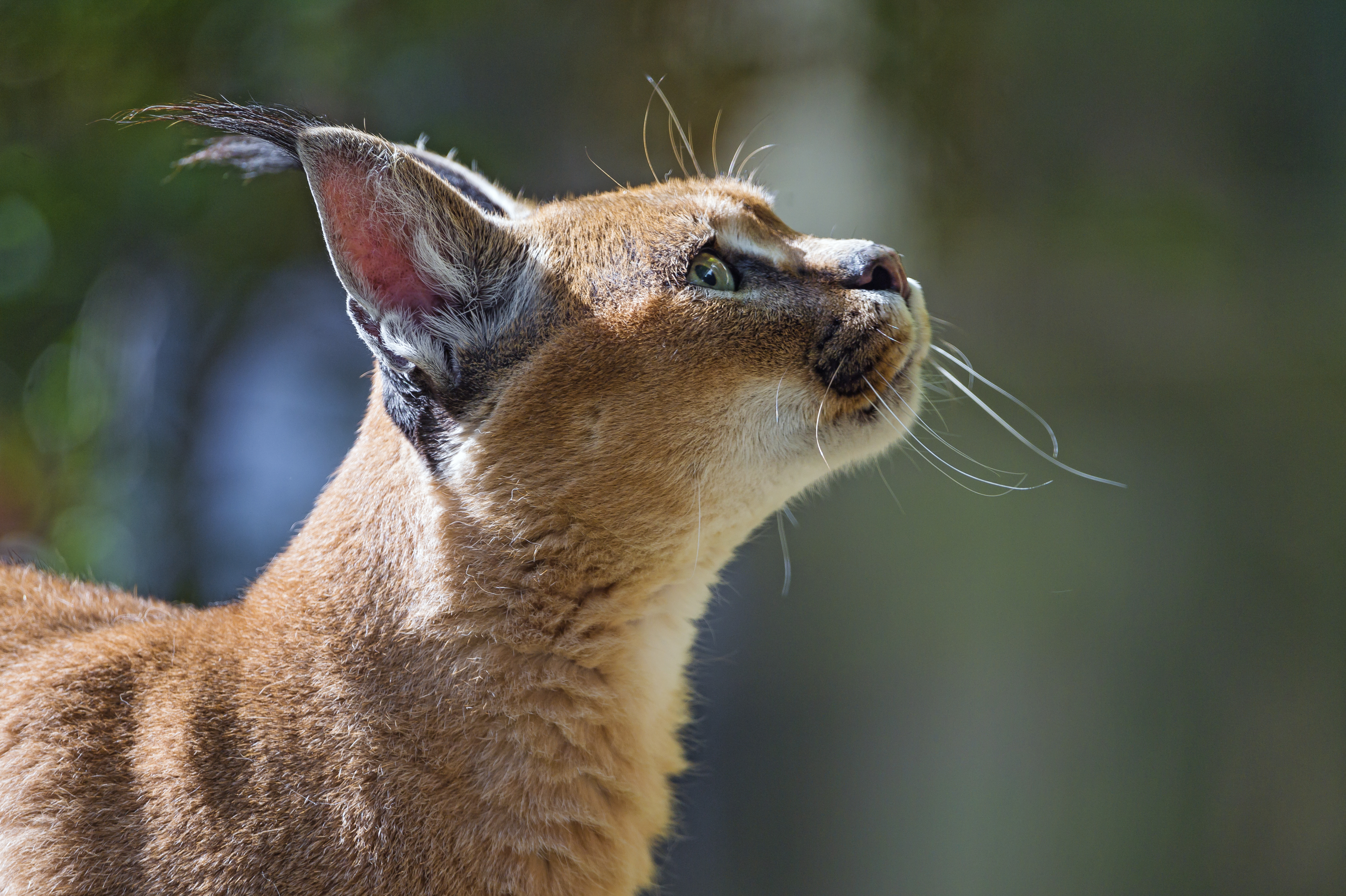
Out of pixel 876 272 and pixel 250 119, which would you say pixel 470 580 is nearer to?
pixel 250 119

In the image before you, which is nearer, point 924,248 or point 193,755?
point 193,755

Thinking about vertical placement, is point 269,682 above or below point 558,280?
below

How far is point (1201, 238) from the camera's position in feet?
15.4

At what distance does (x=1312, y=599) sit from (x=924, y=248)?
7.86ft

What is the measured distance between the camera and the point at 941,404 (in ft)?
14.2

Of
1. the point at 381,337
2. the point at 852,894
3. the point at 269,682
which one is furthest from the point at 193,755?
the point at 852,894

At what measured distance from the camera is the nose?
2.17 m

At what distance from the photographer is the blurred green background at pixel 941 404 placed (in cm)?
440

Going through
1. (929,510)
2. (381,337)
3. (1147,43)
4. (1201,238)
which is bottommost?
(381,337)

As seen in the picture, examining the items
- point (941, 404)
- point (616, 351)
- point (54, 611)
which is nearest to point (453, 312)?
Answer: point (616, 351)

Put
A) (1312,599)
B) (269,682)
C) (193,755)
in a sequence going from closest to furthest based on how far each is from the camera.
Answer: (193,755) < (269,682) < (1312,599)

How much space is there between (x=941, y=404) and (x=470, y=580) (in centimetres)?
286

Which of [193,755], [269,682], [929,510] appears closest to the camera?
[193,755]

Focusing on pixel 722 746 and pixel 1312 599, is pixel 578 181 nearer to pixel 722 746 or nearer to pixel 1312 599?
pixel 722 746
